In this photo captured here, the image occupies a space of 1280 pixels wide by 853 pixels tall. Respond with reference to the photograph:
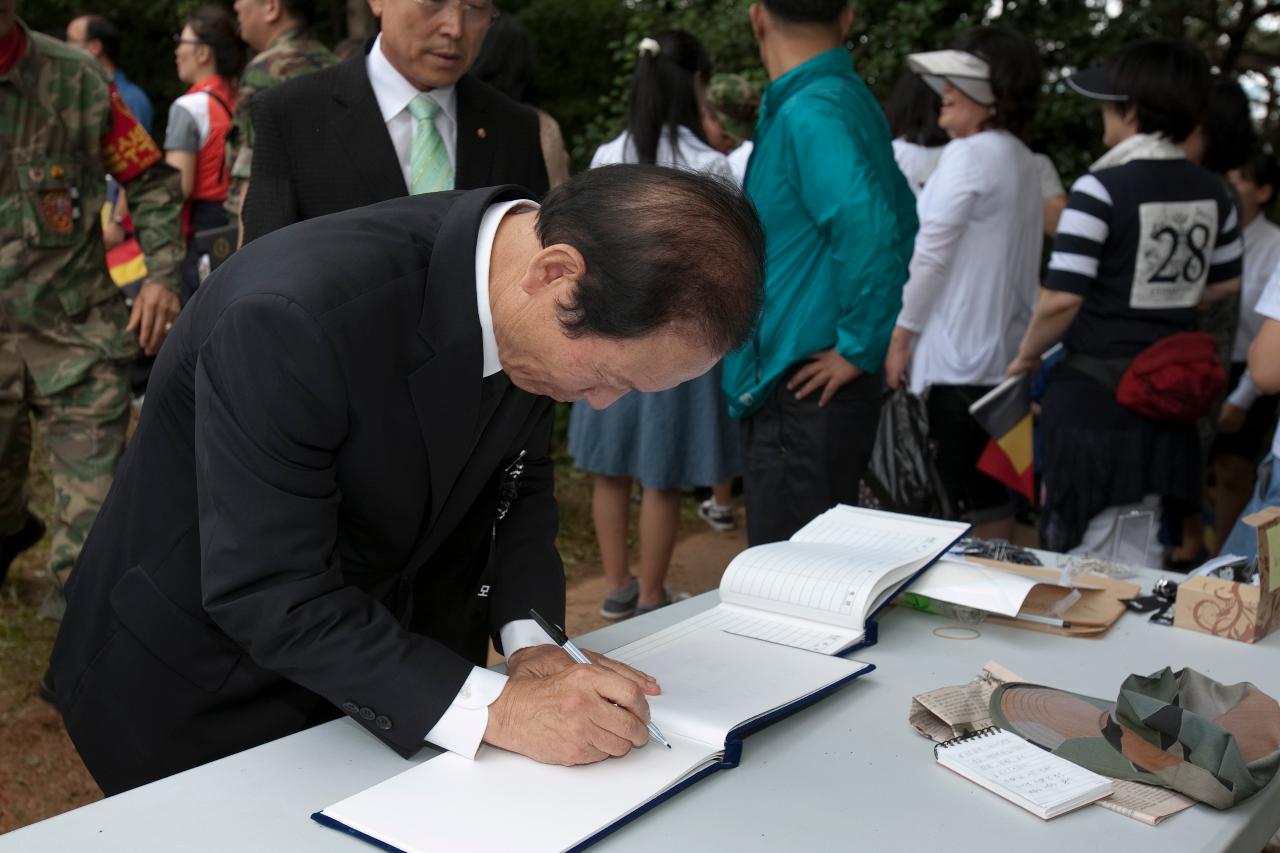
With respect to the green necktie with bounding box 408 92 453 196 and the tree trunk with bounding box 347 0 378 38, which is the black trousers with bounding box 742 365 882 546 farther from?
the tree trunk with bounding box 347 0 378 38

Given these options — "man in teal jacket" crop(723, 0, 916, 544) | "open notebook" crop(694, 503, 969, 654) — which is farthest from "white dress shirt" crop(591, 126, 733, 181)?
"open notebook" crop(694, 503, 969, 654)

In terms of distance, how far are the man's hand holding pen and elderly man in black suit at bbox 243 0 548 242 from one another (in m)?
1.52

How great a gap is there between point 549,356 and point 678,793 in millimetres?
505

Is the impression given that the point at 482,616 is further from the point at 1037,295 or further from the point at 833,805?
the point at 1037,295

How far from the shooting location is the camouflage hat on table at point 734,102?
5227mm

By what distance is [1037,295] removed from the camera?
13.4ft

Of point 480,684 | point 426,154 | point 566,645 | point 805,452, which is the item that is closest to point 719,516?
point 805,452

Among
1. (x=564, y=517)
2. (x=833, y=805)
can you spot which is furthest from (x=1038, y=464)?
(x=833, y=805)

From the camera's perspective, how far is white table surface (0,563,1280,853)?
4.03 feet

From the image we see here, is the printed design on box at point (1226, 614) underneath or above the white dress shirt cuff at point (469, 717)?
underneath

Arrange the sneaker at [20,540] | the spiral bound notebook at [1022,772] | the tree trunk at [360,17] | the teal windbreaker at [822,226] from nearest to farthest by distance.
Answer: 1. the spiral bound notebook at [1022,772]
2. the teal windbreaker at [822,226]
3. the sneaker at [20,540]
4. the tree trunk at [360,17]

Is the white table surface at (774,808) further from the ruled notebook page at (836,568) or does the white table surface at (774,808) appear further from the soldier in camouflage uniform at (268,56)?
the soldier in camouflage uniform at (268,56)

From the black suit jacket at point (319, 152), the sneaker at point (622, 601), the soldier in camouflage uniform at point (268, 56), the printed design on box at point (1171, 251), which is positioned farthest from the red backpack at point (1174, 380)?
the soldier in camouflage uniform at point (268, 56)

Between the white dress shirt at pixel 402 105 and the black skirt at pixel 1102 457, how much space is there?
1858mm
